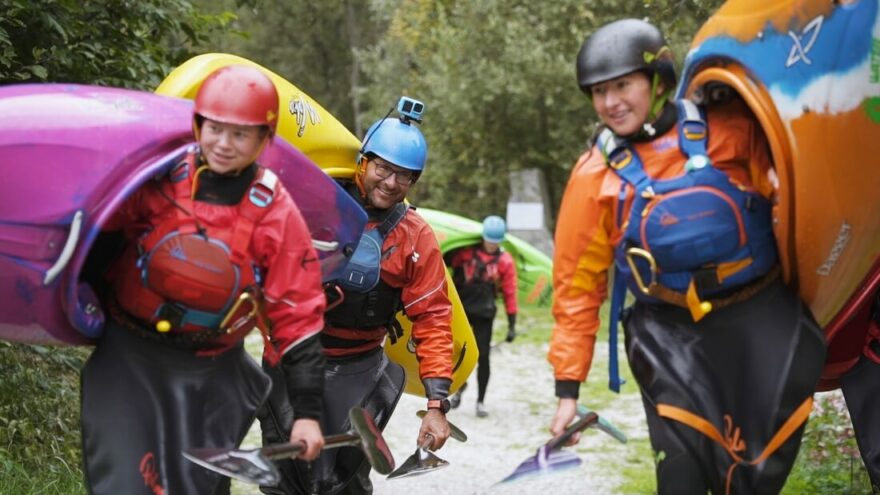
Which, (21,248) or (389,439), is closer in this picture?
(21,248)

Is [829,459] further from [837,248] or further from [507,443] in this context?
[837,248]

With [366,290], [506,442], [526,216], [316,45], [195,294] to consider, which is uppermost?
[316,45]

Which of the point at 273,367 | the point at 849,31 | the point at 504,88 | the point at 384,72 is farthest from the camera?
the point at 384,72

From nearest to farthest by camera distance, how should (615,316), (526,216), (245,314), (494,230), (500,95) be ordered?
(245,314), (615,316), (494,230), (526,216), (500,95)

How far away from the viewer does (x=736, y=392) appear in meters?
4.15

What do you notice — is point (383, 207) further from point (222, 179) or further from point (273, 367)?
point (222, 179)

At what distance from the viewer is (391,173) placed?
17.4 ft

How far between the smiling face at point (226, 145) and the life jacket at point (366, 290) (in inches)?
55.1

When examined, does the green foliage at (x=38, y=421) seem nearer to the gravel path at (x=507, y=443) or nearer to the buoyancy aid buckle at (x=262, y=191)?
the gravel path at (x=507, y=443)

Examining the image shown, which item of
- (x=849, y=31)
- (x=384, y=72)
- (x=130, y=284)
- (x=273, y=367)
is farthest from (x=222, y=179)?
(x=384, y=72)

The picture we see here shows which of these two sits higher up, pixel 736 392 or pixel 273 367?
pixel 736 392

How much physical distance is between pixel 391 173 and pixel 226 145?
160 cm

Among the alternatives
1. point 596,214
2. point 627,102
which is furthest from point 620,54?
point 596,214

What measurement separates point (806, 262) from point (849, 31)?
0.85m
